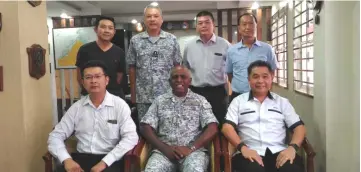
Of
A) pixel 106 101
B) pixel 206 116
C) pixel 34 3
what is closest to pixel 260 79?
pixel 206 116

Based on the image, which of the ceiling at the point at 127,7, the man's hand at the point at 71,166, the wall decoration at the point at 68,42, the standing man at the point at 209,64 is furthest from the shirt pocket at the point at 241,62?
the wall decoration at the point at 68,42

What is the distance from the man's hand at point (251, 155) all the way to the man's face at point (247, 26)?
40.0 inches

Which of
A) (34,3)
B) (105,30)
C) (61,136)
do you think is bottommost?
(61,136)

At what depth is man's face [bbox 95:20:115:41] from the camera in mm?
2824

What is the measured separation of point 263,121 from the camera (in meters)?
2.48

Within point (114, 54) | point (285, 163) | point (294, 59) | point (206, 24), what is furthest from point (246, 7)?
point (285, 163)

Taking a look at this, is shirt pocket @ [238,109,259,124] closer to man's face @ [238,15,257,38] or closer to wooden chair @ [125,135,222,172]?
wooden chair @ [125,135,222,172]

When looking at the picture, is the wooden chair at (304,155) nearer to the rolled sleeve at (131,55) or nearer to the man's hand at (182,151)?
the man's hand at (182,151)

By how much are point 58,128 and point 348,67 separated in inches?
83.0

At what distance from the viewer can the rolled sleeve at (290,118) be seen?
2.46m

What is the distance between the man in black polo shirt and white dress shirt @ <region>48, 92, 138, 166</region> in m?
0.46

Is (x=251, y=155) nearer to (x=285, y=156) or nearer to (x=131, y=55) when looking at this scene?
(x=285, y=156)

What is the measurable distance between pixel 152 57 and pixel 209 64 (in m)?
0.52

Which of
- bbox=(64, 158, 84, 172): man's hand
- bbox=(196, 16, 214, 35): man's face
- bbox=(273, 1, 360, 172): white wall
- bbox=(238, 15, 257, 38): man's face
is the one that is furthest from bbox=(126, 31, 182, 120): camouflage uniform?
bbox=(273, 1, 360, 172): white wall
